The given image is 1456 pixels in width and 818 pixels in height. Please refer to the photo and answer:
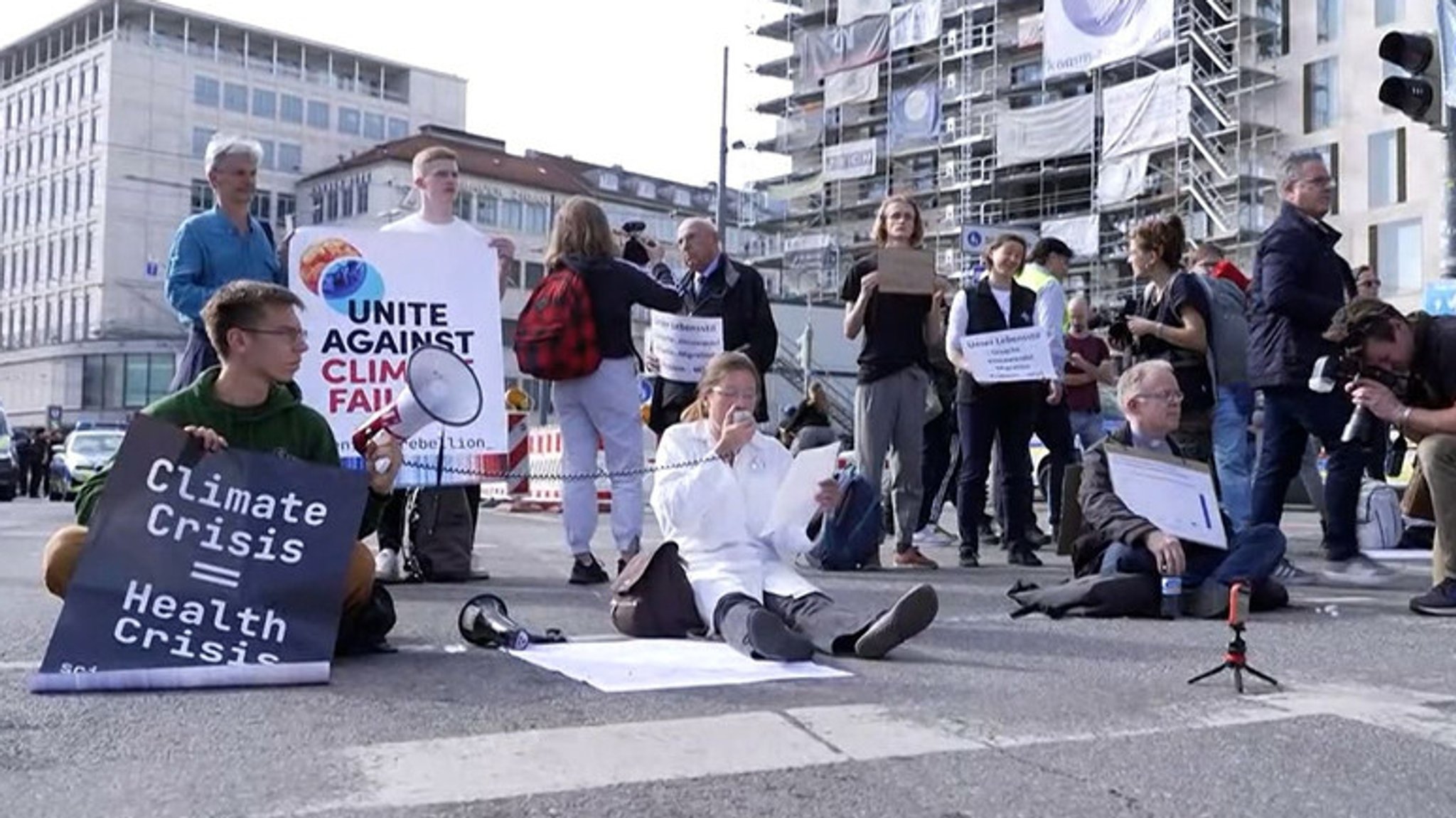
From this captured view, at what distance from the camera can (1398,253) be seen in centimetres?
4628

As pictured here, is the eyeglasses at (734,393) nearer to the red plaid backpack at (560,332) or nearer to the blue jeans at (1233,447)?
the red plaid backpack at (560,332)

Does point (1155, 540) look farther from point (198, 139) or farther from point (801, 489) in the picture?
point (198, 139)

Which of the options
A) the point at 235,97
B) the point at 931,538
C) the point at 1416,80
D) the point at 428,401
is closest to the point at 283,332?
the point at 428,401

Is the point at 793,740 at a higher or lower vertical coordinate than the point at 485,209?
lower

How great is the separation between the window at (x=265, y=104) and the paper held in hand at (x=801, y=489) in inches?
3508

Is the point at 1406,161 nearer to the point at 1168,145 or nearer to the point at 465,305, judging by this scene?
the point at 1168,145

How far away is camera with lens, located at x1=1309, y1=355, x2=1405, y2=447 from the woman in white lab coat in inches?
98.1

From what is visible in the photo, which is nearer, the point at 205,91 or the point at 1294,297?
the point at 1294,297

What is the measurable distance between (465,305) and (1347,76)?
48.3 meters

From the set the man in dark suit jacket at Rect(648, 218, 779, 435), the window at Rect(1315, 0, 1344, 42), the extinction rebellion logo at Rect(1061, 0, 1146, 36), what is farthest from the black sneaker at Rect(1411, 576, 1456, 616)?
the extinction rebellion logo at Rect(1061, 0, 1146, 36)

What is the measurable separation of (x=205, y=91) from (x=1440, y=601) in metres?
88.6

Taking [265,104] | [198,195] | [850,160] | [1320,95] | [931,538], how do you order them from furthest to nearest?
[265,104], [198,195], [850,160], [1320,95], [931,538]

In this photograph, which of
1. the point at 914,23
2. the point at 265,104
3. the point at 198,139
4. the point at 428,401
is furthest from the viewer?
the point at 265,104

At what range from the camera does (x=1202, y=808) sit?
294 cm
